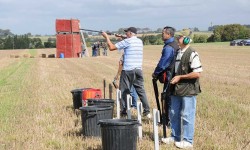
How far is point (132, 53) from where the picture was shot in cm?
1012

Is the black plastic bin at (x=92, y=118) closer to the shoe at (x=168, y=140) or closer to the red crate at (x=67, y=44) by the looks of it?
→ the shoe at (x=168, y=140)

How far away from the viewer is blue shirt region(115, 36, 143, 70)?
1002cm

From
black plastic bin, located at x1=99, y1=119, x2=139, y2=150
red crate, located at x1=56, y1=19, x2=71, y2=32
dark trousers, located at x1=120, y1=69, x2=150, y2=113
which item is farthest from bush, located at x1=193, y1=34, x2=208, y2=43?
black plastic bin, located at x1=99, y1=119, x2=139, y2=150

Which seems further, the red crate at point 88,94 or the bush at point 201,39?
the bush at point 201,39

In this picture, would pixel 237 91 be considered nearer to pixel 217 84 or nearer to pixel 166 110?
pixel 217 84

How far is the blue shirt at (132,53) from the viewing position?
32.9 feet

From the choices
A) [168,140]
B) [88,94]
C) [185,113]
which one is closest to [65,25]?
[88,94]

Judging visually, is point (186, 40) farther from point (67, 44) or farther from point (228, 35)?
point (228, 35)

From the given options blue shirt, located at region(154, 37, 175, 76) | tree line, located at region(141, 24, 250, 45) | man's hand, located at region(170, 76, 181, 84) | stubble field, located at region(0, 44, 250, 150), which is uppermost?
tree line, located at region(141, 24, 250, 45)

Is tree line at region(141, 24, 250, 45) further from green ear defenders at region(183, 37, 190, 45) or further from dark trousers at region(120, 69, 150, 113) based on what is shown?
green ear defenders at region(183, 37, 190, 45)

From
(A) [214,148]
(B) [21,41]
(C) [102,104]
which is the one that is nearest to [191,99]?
(A) [214,148]

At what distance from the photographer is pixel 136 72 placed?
10391 mm

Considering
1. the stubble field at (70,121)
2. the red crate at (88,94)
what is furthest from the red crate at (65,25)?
the red crate at (88,94)

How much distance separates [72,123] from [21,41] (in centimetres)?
9388
